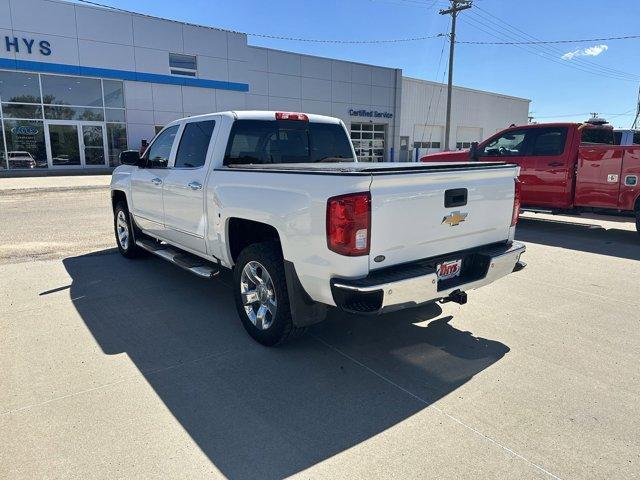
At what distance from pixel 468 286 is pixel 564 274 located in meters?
3.25

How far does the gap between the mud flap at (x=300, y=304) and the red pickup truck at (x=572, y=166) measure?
718 cm

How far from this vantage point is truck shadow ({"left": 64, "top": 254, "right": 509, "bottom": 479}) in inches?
107

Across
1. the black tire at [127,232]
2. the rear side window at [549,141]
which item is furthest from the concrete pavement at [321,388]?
the rear side window at [549,141]

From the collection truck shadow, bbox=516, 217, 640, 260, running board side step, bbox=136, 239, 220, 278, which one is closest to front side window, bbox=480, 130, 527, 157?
truck shadow, bbox=516, 217, 640, 260

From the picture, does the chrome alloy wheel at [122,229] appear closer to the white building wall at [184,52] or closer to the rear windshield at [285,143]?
the rear windshield at [285,143]

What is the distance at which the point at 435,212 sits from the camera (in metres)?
3.46

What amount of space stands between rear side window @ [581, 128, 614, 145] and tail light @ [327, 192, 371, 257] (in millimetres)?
8038

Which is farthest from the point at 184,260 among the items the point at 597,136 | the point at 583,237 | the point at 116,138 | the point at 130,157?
the point at 116,138

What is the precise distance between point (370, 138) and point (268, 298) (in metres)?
33.9

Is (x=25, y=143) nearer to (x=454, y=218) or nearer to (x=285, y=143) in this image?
(x=285, y=143)

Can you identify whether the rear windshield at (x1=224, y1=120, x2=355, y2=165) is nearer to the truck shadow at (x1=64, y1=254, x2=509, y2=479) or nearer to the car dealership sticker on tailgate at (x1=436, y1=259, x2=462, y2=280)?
the truck shadow at (x1=64, y1=254, x2=509, y2=479)

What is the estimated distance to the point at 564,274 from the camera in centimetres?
618

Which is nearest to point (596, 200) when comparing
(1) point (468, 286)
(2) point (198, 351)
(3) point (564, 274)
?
(3) point (564, 274)

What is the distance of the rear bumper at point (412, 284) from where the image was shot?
9.95ft
